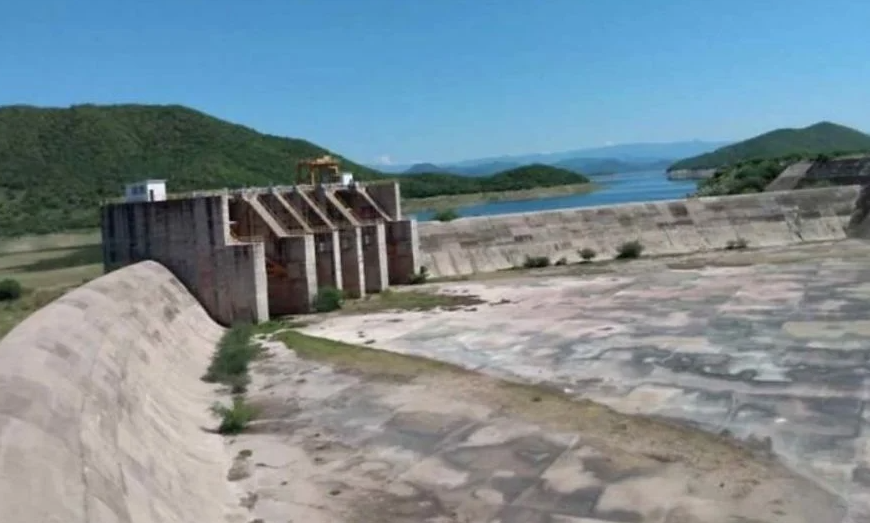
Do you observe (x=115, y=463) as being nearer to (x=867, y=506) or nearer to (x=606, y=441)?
(x=606, y=441)

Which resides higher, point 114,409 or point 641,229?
point 641,229

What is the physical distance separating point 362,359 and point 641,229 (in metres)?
22.0

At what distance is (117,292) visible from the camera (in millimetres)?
17406

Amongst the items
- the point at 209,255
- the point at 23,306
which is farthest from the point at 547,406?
the point at 23,306

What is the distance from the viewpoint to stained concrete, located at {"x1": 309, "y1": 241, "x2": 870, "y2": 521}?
12.5m

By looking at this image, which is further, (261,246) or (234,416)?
(261,246)

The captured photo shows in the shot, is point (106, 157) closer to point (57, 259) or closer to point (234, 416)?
point (57, 259)

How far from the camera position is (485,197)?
127 meters

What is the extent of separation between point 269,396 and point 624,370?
640cm

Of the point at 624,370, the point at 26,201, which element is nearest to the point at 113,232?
the point at 624,370

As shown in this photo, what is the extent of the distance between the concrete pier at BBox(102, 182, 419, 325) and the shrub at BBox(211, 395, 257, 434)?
9131 millimetres

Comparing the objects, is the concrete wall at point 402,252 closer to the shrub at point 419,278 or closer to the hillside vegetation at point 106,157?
the shrub at point 419,278

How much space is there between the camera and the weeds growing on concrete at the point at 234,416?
45.6ft

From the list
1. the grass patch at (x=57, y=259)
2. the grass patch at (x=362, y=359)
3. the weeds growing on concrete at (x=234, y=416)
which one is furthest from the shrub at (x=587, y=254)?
the grass patch at (x=57, y=259)
